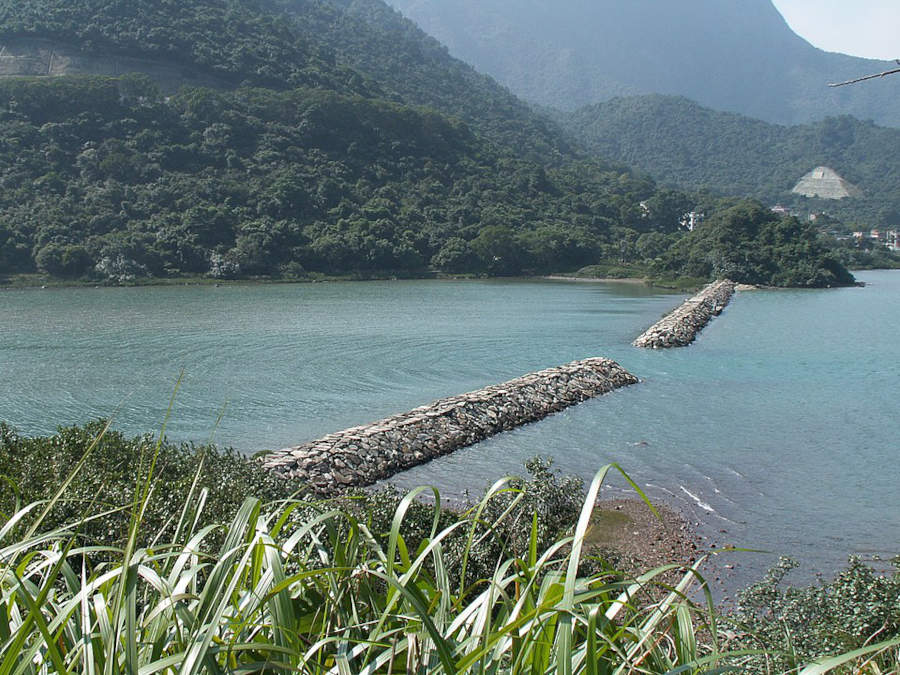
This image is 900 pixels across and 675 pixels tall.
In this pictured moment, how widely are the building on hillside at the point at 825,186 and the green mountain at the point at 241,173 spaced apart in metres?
65.9

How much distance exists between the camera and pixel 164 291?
4569 cm

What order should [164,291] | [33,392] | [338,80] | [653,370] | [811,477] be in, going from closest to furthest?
[811,477] → [33,392] → [653,370] → [164,291] → [338,80]

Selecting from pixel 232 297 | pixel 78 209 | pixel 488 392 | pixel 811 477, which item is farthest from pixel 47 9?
pixel 811 477

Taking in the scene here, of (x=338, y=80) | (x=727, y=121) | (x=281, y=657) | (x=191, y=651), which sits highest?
(x=727, y=121)

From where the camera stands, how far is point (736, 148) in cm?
→ 17125

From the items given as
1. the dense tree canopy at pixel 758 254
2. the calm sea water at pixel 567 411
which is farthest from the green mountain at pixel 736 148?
the calm sea water at pixel 567 411

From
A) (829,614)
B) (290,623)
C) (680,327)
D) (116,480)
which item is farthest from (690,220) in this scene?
(290,623)

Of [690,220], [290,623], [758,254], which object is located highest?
[690,220]

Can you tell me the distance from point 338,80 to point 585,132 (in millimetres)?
99874

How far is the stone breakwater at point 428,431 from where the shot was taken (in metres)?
9.48

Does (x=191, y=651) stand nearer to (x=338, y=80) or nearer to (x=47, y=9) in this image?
(x=47, y=9)

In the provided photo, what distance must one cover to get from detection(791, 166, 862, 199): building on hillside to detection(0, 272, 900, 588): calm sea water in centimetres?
12218

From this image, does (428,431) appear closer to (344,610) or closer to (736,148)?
(344,610)

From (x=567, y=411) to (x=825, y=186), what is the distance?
498ft
